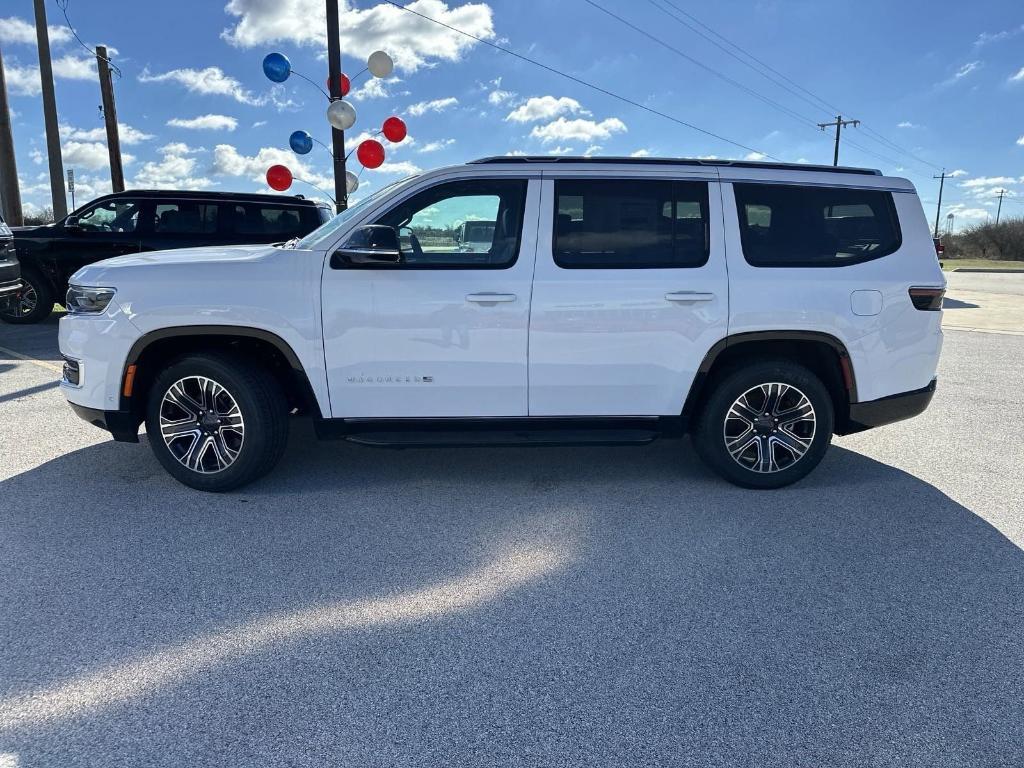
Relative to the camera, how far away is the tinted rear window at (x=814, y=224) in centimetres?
418

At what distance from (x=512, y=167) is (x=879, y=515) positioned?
9.62 ft

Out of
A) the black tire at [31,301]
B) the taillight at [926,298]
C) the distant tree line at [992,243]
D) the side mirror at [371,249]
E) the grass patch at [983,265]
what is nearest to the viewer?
the side mirror at [371,249]

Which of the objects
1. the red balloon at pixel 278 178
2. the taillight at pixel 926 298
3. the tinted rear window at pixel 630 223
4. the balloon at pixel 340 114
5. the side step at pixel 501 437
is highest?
the balloon at pixel 340 114

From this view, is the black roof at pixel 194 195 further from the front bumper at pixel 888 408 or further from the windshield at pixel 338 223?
the front bumper at pixel 888 408

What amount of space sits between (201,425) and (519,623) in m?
2.40

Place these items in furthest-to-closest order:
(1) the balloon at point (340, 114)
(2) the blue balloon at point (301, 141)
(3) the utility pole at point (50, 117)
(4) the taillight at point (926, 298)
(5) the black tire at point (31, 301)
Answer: (3) the utility pole at point (50, 117) < (2) the blue balloon at point (301, 141) < (1) the balloon at point (340, 114) < (5) the black tire at point (31, 301) < (4) the taillight at point (926, 298)

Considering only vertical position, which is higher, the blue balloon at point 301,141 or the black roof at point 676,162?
the blue balloon at point 301,141

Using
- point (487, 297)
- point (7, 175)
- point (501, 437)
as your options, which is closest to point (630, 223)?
point (487, 297)

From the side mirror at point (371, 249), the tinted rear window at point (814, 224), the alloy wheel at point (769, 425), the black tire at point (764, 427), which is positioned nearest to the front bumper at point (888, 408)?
the black tire at point (764, 427)

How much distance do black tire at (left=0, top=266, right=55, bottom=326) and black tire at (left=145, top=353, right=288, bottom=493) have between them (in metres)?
8.30

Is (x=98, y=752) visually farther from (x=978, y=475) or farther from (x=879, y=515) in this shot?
(x=978, y=475)

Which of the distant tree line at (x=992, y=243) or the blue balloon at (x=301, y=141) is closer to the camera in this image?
the blue balloon at (x=301, y=141)

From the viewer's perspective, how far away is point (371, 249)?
3879mm

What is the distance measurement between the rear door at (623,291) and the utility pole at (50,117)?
16377mm
